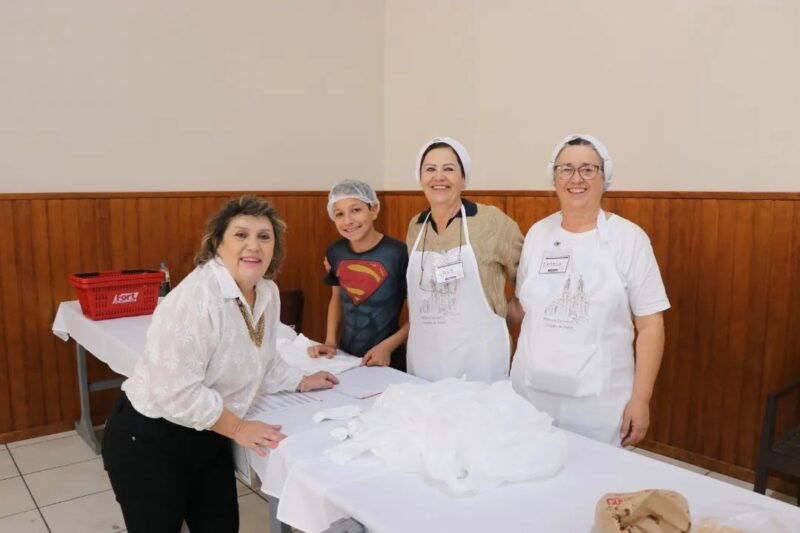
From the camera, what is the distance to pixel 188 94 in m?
3.98

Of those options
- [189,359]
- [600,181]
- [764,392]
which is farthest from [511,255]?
[764,392]

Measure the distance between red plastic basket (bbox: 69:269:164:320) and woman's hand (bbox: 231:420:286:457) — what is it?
189 cm

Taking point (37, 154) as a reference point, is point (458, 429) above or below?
below

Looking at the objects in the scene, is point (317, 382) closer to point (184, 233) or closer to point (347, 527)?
point (347, 527)

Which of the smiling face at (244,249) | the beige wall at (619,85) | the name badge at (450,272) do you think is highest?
the beige wall at (619,85)

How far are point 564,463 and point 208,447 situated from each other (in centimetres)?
92

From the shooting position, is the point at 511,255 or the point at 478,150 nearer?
the point at 511,255

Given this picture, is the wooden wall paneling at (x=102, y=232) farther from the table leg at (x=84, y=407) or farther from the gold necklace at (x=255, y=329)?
the gold necklace at (x=255, y=329)

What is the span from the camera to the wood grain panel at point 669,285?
2.90 m

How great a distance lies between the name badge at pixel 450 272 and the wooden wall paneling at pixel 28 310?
253 cm

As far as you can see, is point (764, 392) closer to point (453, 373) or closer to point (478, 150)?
point (453, 373)

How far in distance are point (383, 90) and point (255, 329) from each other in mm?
3619

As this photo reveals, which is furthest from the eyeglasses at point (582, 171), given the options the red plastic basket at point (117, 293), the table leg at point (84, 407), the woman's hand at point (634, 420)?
the table leg at point (84, 407)

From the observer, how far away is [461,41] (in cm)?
431
